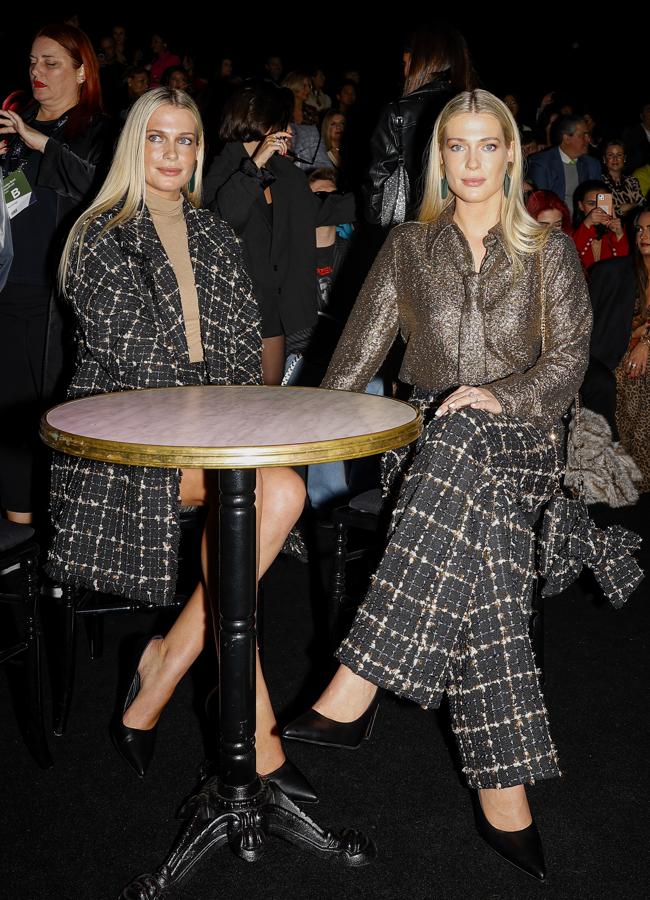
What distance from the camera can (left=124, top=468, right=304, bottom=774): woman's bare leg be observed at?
184 centimetres

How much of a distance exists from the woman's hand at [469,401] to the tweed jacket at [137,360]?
0.55 m

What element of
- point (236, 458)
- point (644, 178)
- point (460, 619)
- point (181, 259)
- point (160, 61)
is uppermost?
point (160, 61)

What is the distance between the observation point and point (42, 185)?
254cm

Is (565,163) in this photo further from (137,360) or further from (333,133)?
(137,360)

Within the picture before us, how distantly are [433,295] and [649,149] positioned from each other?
17.9 feet

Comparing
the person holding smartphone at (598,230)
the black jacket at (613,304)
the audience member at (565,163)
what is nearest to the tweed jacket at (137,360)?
the black jacket at (613,304)

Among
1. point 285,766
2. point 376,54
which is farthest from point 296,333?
point 376,54

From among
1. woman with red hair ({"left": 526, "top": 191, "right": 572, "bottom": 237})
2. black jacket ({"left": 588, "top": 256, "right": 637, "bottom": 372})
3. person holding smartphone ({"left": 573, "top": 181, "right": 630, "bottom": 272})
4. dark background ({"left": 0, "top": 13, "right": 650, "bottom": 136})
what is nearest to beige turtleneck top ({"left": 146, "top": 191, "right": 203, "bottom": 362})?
woman with red hair ({"left": 526, "top": 191, "right": 572, "bottom": 237})

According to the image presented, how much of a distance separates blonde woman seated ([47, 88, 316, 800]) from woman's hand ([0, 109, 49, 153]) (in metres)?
0.53

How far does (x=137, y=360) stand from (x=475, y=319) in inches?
29.4

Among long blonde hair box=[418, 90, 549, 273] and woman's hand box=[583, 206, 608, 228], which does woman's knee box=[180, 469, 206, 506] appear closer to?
long blonde hair box=[418, 90, 549, 273]

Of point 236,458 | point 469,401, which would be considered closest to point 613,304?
point 469,401

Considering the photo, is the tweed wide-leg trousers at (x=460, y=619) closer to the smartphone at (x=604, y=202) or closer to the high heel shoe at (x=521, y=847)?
the high heel shoe at (x=521, y=847)

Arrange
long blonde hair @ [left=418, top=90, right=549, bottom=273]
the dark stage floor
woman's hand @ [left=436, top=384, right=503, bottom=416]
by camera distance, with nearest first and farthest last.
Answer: the dark stage floor → woman's hand @ [left=436, top=384, right=503, bottom=416] → long blonde hair @ [left=418, top=90, right=549, bottom=273]
